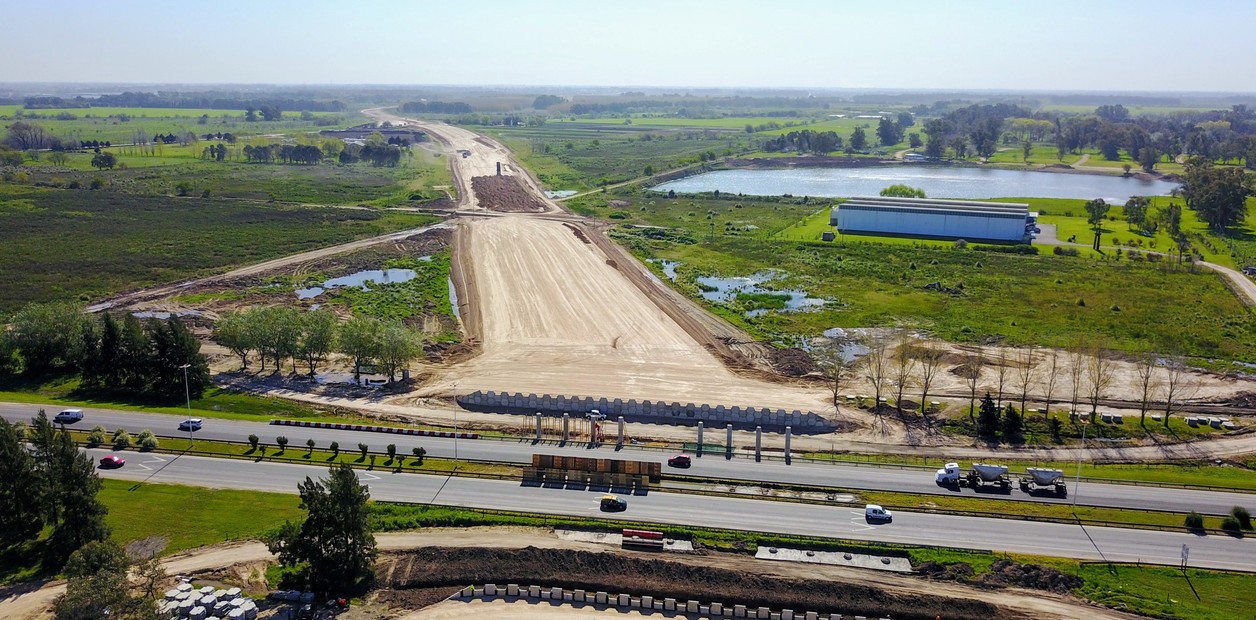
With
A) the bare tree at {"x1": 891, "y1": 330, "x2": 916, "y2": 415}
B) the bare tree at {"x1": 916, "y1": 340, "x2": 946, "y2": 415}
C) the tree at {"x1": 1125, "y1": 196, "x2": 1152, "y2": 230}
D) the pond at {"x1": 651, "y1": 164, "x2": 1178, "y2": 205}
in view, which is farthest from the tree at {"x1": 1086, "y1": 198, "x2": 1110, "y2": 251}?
the bare tree at {"x1": 891, "y1": 330, "x2": 916, "y2": 415}

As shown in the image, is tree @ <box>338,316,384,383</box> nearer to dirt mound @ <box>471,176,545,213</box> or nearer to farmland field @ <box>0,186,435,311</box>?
farmland field @ <box>0,186,435,311</box>

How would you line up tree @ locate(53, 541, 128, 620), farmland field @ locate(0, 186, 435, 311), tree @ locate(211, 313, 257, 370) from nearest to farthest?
tree @ locate(53, 541, 128, 620), tree @ locate(211, 313, 257, 370), farmland field @ locate(0, 186, 435, 311)

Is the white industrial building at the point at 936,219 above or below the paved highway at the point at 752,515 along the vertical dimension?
above

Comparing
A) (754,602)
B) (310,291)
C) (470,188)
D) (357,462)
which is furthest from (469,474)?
(470,188)

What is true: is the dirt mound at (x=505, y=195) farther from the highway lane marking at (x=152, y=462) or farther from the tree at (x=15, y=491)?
the tree at (x=15, y=491)

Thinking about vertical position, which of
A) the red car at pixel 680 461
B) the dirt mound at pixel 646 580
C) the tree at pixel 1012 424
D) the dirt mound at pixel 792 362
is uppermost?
the dirt mound at pixel 792 362

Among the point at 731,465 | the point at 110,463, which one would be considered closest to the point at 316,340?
the point at 110,463

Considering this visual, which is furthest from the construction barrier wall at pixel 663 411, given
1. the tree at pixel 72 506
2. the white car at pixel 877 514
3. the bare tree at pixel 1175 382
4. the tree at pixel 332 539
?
the tree at pixel 72 506
